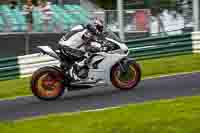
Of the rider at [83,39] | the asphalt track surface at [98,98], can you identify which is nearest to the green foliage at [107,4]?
the asphalt track surface at [98,98]

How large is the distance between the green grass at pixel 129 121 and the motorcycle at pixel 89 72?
2.12 meters

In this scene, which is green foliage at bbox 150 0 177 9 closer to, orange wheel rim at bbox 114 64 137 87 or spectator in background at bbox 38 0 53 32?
spectator in background at bbox 38 0 53 32

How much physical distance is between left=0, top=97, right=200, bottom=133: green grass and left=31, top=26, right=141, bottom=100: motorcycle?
212 centimetres

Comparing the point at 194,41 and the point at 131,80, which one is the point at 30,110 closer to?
the point at 131,80

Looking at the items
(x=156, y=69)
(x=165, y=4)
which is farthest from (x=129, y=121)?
(x=165, y=4)

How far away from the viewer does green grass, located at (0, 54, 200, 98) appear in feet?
41.8

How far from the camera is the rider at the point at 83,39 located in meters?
10.8

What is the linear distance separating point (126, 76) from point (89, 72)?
73 cm

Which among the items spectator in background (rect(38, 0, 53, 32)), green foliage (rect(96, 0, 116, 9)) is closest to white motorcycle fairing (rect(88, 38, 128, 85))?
green foliage (rect(96, 0, 116, 9))

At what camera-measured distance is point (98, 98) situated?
10727 mm

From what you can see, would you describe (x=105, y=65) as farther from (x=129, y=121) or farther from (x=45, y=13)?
(x=45, y=13)

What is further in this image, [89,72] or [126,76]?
[126,76]

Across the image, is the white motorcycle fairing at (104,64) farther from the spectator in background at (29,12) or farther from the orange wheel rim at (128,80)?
the spectator in background at (29,12)

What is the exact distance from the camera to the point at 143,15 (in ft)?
58.3
